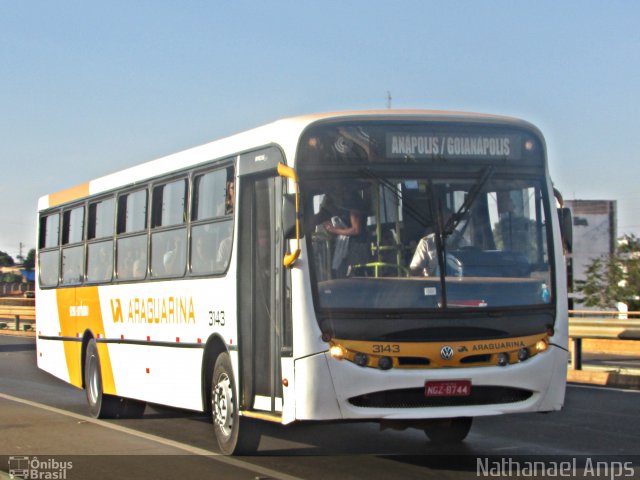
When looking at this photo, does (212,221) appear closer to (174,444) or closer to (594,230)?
(174,444)

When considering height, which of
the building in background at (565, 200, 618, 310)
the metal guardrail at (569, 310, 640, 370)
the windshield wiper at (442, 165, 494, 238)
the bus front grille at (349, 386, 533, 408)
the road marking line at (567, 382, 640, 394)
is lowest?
the road marking line at (567, 382, 640, 394)

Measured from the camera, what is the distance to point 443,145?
9289mm

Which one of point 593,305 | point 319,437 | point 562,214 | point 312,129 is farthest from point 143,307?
point 593,305

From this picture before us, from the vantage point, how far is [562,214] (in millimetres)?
9773

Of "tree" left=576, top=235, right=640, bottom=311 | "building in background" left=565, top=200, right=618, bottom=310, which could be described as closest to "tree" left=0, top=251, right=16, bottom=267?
"building in background" left=565, top=200, right=618, bottom=310

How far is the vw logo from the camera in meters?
8.78

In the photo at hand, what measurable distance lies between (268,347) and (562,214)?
9.23ft

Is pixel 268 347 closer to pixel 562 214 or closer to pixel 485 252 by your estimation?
pixel 485 252

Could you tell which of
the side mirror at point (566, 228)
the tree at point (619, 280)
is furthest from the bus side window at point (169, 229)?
the tree at point (619, 280)

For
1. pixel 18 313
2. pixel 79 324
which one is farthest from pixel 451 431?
pixel 18 313

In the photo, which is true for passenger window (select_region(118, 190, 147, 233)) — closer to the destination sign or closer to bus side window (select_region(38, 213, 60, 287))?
bus side window (select_region(38, 213, 60, 287))

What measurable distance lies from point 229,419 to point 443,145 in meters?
3.29

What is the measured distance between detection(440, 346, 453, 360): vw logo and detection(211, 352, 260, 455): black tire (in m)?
2.28

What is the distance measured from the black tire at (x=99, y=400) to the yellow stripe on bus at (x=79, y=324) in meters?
0.19
